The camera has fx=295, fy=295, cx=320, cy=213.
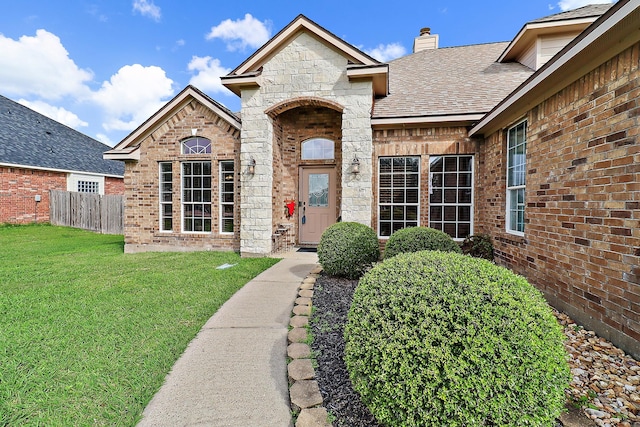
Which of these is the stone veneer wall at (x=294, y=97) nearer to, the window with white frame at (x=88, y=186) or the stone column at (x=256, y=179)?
the stone column at (x=256, y=179)

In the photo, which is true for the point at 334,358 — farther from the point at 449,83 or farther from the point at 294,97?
the point at 449,83

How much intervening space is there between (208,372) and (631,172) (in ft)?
15.0

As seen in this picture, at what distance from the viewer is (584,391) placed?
2322 millimetres

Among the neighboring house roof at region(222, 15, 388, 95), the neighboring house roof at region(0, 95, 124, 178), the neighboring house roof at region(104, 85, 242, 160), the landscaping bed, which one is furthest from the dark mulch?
the neighboring house roof at region(0, 95, 124, 178)

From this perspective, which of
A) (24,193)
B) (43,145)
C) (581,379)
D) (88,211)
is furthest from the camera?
(43,145)

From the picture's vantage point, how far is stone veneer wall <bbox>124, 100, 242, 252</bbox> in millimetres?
8383

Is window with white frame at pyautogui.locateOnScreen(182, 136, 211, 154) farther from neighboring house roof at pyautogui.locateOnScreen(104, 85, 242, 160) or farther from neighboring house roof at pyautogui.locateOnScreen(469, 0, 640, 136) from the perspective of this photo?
neighboring house roof at pyautogui.locateOnScreen(469, 0, 640, 136)

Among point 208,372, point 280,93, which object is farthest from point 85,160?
point 208,372

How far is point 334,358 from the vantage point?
2795mm

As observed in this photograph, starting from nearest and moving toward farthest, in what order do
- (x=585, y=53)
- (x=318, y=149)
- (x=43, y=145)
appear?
1. (x=585, y=53)
2. (x=318, y=149)
3. (x=43, y=145)

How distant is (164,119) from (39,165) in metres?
12.8

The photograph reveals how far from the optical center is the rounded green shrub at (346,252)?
18.0 ft

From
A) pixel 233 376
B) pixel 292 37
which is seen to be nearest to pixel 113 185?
pixel 292 37

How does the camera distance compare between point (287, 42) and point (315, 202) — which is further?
point (315, 202)
